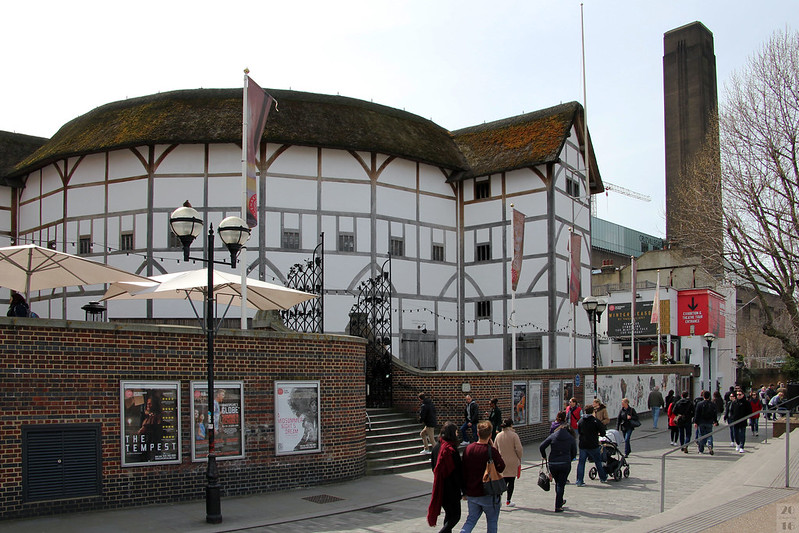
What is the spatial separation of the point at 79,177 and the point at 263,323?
1228 centimetres

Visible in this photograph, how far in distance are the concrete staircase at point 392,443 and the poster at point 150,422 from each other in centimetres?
496

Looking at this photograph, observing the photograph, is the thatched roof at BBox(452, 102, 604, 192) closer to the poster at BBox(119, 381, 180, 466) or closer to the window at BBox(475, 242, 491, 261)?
the window at BBox(475, 242, 491, 261)

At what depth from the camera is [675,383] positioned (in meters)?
35.4

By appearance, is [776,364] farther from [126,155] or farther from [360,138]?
[126,155]

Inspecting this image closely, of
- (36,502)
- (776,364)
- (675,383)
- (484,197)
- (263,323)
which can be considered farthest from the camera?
(776,364)

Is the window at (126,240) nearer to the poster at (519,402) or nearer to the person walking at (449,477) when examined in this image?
the poster at (519,402)

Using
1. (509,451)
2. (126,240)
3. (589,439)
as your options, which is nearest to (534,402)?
(589,439)

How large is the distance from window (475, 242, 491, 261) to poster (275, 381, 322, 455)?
17.8m

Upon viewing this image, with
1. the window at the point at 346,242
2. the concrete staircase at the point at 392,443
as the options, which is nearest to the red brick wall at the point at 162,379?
the concrete staircase at the point at 392,443

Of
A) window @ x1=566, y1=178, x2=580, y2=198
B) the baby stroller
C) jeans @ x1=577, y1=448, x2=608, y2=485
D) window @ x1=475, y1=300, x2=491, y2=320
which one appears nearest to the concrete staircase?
jeans @ x1=577, y1=448, x2=608, y2=485

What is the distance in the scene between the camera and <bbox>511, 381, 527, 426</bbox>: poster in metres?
21.1

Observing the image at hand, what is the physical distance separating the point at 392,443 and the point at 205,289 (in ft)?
19.3

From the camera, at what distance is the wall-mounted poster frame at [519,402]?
69.2ft

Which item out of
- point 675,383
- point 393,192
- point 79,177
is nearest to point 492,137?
point 393,192
